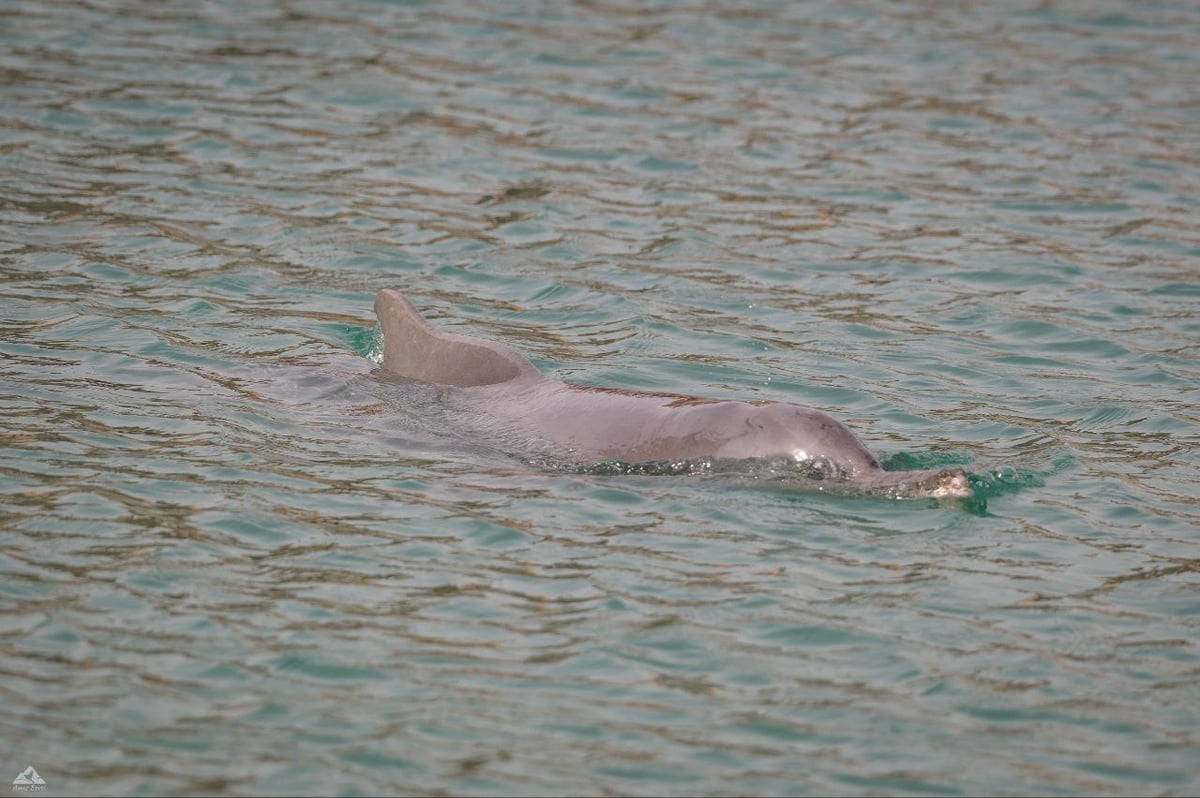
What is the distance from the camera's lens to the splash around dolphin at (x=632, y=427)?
24.2 feet

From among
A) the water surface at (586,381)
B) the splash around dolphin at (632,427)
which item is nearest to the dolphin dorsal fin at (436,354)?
the splash around dolphin at (632,427)

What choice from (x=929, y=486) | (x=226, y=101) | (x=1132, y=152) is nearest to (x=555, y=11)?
(x=226, y=101)

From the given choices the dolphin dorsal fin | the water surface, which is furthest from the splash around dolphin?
the water surface

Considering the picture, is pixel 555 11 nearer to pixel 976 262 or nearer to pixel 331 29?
pixel 331 29

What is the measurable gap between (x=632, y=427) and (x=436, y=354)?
1.55m

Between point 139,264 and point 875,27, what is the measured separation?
1072 cm

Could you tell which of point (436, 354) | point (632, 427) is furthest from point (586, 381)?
point (632, 427)

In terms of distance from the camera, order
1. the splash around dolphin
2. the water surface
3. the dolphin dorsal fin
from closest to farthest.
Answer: the water surface < the splash around dolphin < the dolphin dorsal fin

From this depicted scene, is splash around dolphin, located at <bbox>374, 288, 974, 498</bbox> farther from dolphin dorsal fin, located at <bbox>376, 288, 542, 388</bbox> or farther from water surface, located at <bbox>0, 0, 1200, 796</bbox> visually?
water surface, located at <bbox>0, 0, 1200, 796</bbox>

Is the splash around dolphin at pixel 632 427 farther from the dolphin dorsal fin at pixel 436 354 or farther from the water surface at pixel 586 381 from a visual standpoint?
the water surface at pixel 586 381

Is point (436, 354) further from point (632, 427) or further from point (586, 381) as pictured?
point (632, 427)

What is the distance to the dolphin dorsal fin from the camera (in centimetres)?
867

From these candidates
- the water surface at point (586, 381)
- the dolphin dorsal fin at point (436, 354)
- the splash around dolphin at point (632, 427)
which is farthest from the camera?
the dolphin dorsal fin at point (436, 354)

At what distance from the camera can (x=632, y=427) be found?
25.8 ft
